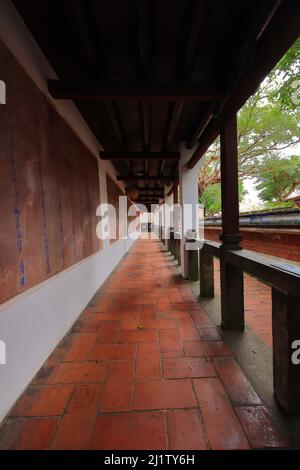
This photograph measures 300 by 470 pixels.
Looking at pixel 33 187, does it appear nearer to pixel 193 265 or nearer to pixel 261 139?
pixel 193 265

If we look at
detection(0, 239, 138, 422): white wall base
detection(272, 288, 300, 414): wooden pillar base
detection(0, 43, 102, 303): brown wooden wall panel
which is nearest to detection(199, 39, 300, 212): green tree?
detection(0, 43, 102, 303): brown wooden wall panel

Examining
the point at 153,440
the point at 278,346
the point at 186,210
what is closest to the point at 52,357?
the point at 153,440

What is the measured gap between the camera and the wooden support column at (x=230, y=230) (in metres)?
2.03

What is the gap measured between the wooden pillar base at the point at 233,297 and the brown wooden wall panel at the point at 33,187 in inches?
63.5

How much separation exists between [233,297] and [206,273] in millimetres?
884

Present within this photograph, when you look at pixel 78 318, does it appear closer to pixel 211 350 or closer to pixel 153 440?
pixel 211 350

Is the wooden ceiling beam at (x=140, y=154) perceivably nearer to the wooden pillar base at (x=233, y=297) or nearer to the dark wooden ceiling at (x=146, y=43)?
the dark wooden ceiling at (x=146, y=43)

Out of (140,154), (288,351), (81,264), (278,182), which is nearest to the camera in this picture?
(288,351)

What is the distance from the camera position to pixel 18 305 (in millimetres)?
1396

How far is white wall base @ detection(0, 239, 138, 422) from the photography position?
1289 mm

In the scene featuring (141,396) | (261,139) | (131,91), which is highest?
(261,139)

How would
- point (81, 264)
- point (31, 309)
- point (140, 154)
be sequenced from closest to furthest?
1. point (31, 309)
2. point (81, 264)
3. point (140, 154)

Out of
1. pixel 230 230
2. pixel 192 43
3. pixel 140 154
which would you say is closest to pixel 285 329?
pixel 230 230

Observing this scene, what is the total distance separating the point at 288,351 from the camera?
115 cm
